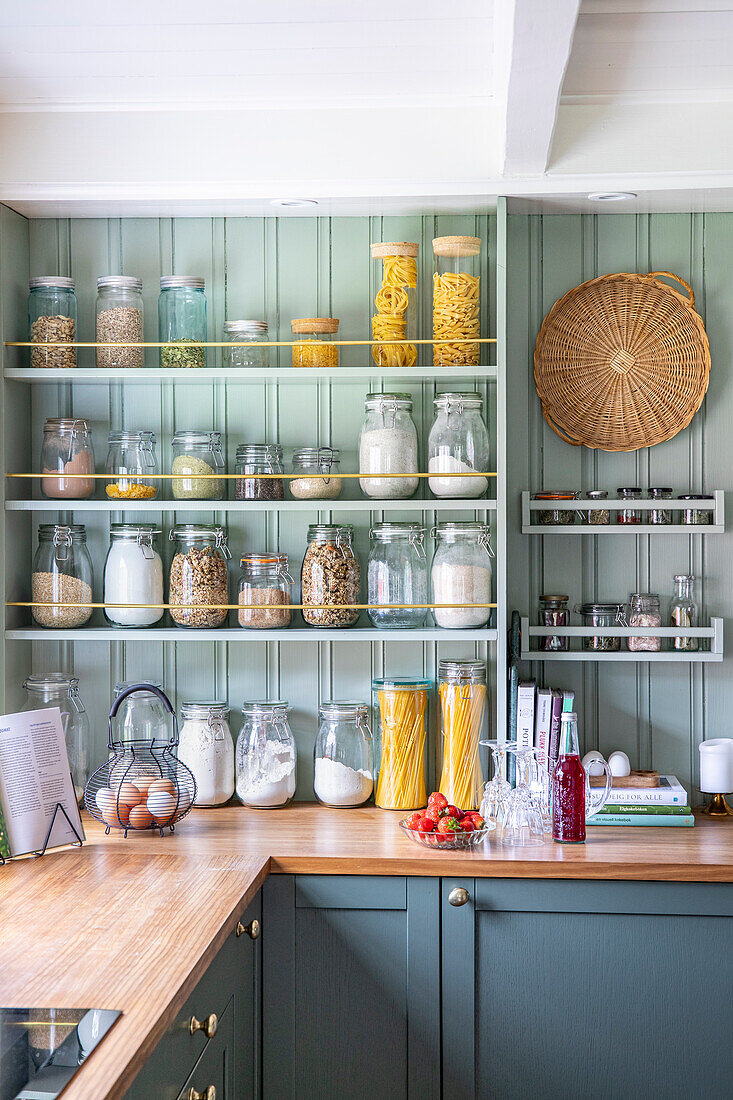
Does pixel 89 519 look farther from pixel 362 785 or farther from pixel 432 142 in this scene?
pixel 432 142

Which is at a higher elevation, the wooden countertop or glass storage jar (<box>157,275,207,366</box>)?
glass storage jar (<box>157,275,207,366</box>)

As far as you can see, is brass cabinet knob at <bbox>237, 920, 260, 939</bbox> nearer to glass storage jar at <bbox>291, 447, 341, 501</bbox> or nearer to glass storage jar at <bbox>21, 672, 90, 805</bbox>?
glass storage jar at <bbox>21, 672, 90, 805</bbox>

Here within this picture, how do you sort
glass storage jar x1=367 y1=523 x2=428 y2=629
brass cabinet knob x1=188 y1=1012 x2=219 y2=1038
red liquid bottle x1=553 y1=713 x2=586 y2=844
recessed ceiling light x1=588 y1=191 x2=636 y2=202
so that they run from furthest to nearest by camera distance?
glass storage jar x1=367 y1=523 x2=428 y2=629
recessed ceiling light x1=588 y1=191 x2=636 y2=202
red liquid bottle x1=553 y1=713 x2=586 y2=844
brass cabinet knob x1=188 y1=1012 x2=219 y2=1038

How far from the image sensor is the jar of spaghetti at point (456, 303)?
8.49ft

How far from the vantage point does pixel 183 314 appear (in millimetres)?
2686

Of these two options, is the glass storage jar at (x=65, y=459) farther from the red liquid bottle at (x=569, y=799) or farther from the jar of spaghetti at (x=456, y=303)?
the red liquid bottle at (x=569, y=799)

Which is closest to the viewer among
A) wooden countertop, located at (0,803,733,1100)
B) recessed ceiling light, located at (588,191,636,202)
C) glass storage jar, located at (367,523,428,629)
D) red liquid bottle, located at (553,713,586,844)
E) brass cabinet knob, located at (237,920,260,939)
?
wooden countertop, located at (0,803,733,1100)

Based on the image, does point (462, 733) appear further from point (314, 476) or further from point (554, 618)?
point (314, 476)

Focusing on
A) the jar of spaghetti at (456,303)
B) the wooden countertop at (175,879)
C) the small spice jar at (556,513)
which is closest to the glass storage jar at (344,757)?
the wooden countertop at (175,879)

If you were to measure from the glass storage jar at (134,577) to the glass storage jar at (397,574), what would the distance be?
1.85 feet

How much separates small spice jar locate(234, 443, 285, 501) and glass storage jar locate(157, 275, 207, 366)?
0.87ft

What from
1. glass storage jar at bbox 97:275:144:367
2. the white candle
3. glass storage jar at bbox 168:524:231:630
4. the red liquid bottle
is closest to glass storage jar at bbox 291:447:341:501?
glass storage jar at bbox 168:524:231:630

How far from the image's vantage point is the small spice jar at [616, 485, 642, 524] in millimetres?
2650

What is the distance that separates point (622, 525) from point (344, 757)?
93 centimetres
